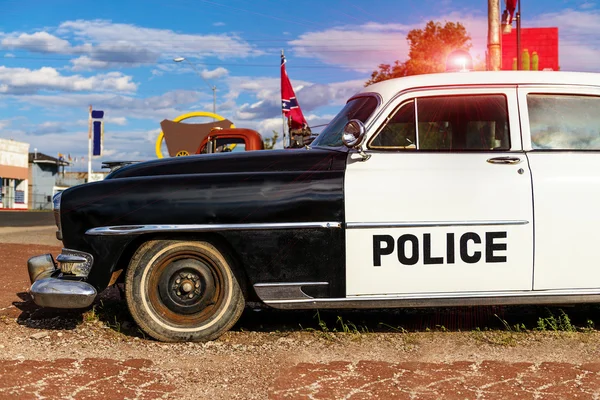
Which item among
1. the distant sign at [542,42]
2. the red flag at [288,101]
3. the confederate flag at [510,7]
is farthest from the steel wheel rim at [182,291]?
the distant sign at [542,42]

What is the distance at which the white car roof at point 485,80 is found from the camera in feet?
16.6

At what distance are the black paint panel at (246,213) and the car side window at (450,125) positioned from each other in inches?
19.8

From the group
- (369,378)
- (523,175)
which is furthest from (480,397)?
(523,175)

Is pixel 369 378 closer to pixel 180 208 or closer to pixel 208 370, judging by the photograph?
pixel 208 370

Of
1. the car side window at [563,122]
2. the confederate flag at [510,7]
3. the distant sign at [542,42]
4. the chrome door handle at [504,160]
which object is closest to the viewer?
the chrome door handle at [504,160]

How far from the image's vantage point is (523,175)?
15.8 feet

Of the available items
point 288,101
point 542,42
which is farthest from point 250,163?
point 542,42

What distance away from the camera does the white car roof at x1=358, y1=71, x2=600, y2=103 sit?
5051 millimetres

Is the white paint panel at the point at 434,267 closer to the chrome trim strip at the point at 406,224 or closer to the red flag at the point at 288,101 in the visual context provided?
the chrome trim strip at the point at 406,224

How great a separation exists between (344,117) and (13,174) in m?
57.7

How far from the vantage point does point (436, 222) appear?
184 inches

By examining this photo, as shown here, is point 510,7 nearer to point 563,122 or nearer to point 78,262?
point 563,122

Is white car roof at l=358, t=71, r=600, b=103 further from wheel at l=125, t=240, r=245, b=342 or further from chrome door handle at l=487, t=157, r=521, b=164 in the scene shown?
wheel at l=125, t=240, r=245, b=342

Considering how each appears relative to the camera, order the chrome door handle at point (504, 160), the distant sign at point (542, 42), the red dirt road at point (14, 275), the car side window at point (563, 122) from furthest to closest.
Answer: the distant sign at point (542, 42), the red dirt road at point (14, 275), the car side window at point (563, 122), the chrome door handle at point (504, 160)
